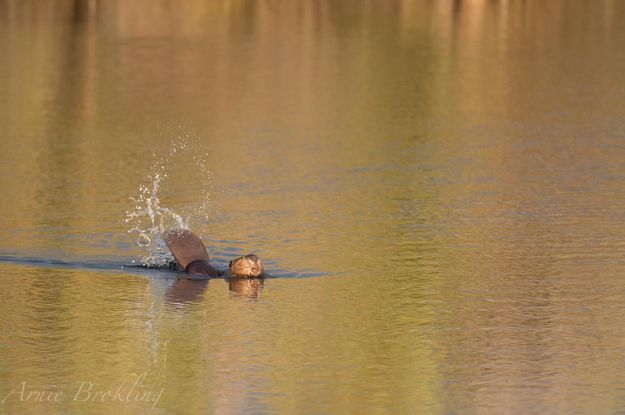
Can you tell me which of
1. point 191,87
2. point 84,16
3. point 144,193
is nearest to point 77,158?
point 144,193

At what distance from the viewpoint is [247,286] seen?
18.6m

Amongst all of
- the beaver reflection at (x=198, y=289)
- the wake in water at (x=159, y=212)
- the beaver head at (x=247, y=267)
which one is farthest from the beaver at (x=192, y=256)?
the wake in water at (x=159, y=212)

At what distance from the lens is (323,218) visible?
23.0 m

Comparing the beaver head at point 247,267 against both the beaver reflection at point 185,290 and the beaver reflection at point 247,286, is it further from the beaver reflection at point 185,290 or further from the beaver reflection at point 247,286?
the beaver reflection at point 185,290

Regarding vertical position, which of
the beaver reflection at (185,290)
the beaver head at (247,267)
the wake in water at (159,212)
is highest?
the wake in water at (159,212)

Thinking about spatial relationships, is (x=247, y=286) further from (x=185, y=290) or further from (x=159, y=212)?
(x=159, y=212)

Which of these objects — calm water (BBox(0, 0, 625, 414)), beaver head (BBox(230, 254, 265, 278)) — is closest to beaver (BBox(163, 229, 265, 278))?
beaver head (BBox(230, 254, 265, 278))

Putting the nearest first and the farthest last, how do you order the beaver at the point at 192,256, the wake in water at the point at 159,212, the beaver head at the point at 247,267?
the beaver head at the point at 247,267
the beaver at the point at 192,256
the wake in water at the point at 159,212

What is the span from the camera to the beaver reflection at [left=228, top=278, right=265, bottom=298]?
717 inches

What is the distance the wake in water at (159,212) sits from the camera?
20344 millimetres

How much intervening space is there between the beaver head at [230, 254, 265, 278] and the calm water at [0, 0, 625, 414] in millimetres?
149

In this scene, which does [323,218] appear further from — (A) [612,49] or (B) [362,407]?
(A) [612,49]

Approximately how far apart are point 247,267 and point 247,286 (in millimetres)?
293

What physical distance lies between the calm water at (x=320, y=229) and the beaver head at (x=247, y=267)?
5.9 inches
